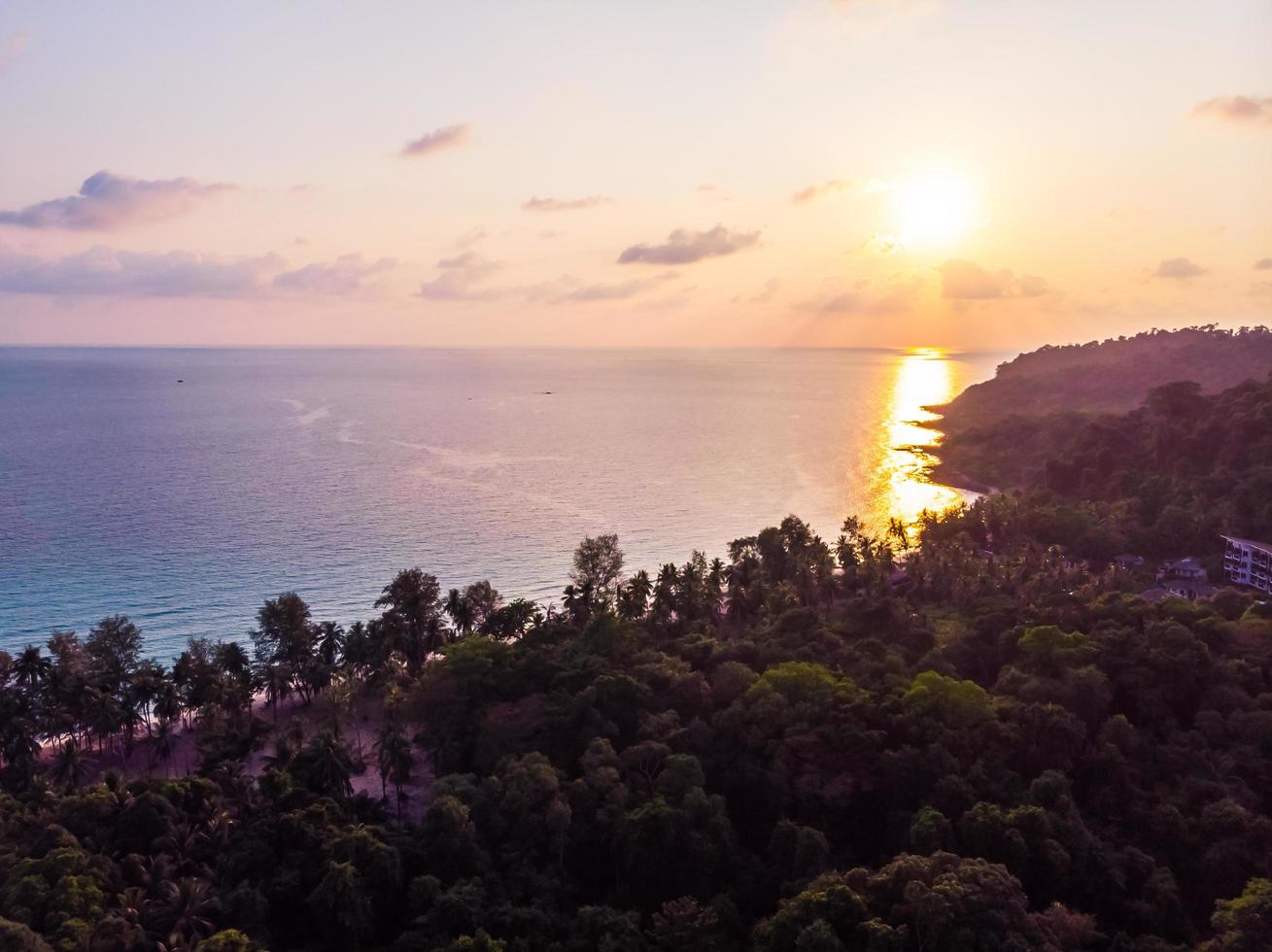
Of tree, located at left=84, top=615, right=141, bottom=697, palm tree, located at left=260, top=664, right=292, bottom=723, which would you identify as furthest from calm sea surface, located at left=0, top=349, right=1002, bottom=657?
palm tree, located at left=260, top=664, right=292, bottom=723

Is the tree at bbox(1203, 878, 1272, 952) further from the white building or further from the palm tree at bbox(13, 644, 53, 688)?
the palm tree at bbox(13, 644, 53, 688)

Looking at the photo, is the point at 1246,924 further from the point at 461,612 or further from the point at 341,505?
the point at 341,505

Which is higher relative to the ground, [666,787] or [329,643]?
[329,643]

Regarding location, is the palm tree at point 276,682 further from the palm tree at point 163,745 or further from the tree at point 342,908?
the tree at point 342,908

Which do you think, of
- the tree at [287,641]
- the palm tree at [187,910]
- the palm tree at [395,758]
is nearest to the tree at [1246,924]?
the palm tree at [395,758]

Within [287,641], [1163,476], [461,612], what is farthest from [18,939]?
[1163,476]

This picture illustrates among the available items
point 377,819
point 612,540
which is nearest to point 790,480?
point 612,540
